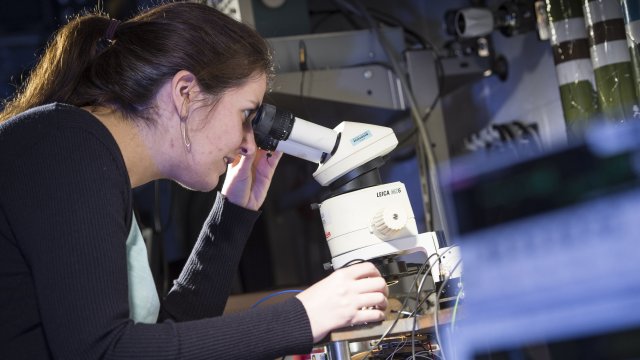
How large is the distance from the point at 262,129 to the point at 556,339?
67 centimetres

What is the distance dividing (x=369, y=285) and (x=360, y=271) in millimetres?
23

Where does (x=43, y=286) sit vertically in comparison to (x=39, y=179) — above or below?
below

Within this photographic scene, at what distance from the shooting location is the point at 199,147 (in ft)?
4.20

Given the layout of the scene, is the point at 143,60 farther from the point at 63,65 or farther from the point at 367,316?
the point at 367,316

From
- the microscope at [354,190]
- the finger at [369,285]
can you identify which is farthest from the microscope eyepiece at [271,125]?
the finger at [369,285]

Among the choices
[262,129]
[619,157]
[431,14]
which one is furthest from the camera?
[431,14]

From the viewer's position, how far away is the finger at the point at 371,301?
109 centimetres

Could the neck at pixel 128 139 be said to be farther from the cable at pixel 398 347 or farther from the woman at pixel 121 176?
the cable at pixel 398 347

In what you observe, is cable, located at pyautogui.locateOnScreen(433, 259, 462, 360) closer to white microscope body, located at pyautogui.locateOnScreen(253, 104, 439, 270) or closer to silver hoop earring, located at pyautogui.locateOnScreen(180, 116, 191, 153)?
white microscope body, located at pyautogui.locateOnScreen(253, 104, 439, 270)

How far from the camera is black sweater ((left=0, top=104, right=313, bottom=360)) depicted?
991 mm

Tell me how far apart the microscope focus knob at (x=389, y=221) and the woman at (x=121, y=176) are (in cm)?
11

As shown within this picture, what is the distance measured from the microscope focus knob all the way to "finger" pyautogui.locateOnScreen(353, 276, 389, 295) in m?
0.12

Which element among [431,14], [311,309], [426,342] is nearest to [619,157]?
[311,309]

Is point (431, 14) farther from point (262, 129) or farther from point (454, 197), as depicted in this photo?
point (454, 197)
